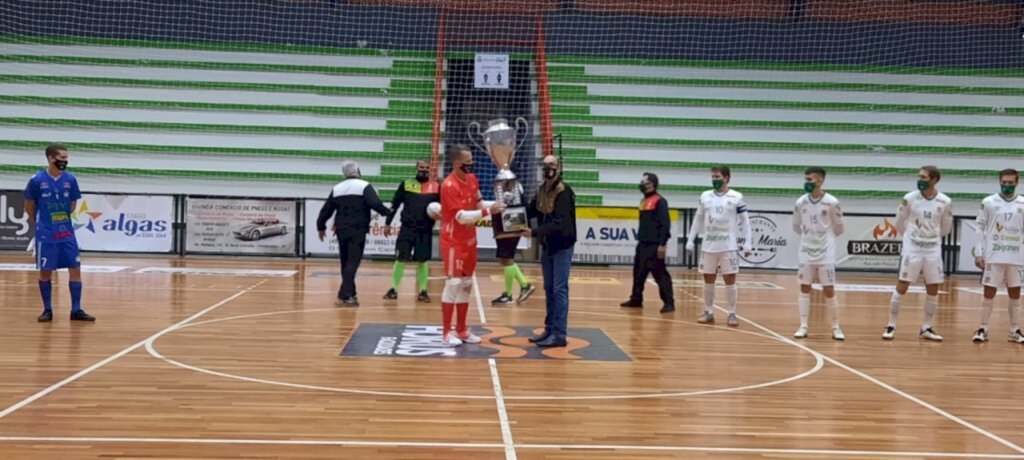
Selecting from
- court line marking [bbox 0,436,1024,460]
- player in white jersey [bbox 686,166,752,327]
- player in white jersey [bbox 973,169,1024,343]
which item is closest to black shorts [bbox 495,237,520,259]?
player in white jersey [bbox 686,166,752,327]

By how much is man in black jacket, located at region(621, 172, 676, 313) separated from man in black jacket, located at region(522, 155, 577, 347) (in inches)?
150

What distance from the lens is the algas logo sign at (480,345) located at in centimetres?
905

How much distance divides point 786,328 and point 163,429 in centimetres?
781

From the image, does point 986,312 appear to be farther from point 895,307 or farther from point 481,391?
point 481,391

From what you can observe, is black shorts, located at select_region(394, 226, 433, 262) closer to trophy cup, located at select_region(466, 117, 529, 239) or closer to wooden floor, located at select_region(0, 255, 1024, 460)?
wooden floor, located at select_region(0, 255, 1024, 460)

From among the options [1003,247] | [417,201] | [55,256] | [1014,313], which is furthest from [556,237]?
[1014,313]

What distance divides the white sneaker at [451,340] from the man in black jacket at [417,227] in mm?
3948

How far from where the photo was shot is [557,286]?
31.3ft

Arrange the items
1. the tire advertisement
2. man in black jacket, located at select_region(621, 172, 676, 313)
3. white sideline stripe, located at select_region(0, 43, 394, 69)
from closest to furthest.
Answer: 1. man in black jacket, located at select_region(621, 172, 676, 313)
2. the tire advertisement
3. white sideline stripe, located at select_region(0, 43, 394, 69)

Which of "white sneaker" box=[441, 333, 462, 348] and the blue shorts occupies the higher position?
the blue shorts

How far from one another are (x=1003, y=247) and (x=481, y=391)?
6773 mm

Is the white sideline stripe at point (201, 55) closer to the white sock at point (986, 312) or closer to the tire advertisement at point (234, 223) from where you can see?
the tire advertisement at point (234, 223)

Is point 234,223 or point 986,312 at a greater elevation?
point 234,223

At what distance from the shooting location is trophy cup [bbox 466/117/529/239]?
890 cm
